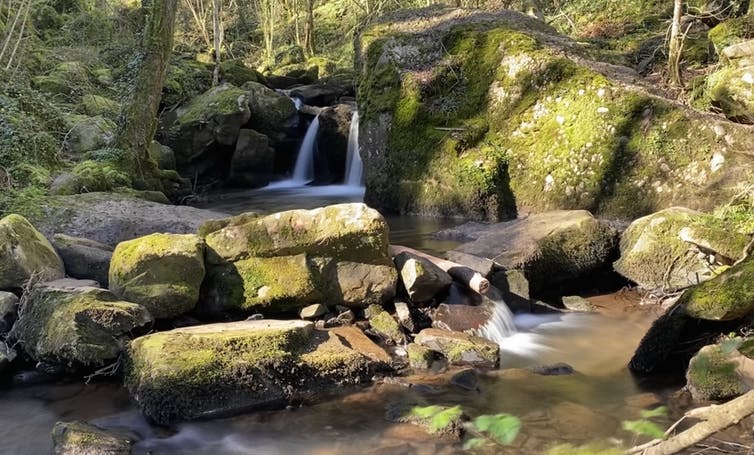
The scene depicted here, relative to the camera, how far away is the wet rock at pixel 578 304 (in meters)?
6.19

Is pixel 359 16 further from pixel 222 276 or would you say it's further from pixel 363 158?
pixel 222 276

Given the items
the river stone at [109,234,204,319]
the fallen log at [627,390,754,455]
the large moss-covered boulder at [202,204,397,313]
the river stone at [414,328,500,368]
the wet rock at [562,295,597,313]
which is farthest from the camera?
the wet rock at [562,295,597,313]

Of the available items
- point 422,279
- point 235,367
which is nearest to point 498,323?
point 422,279

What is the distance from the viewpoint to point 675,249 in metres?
6.29

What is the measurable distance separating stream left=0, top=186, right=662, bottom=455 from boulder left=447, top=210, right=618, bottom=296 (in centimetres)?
127

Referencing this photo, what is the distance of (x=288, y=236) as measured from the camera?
555cm

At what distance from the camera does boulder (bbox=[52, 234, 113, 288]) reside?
5.99 meters

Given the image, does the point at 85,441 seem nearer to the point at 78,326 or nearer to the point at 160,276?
the point at 78,326

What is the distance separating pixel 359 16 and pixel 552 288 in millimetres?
24755

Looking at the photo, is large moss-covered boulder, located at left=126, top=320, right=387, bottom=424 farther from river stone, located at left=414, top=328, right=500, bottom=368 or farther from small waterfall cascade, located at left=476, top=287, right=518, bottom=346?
small waterfall cascade, located at left=476, top=287, right=518, bottom=346

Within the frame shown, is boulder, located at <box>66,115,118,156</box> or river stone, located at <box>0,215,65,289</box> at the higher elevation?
boulder, located at <box>66,115,118,156</box>

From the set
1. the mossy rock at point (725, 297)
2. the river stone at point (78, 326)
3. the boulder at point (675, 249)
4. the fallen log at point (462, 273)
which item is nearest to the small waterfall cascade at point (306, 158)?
the fallen log at point (462, 273)

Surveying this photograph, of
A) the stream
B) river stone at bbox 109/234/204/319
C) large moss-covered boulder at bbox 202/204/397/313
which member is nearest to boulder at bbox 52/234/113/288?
river stone at bbox 109/234/204/319

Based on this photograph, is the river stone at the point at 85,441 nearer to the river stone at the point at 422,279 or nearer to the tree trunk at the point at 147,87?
the river stone at the point at 422,279
